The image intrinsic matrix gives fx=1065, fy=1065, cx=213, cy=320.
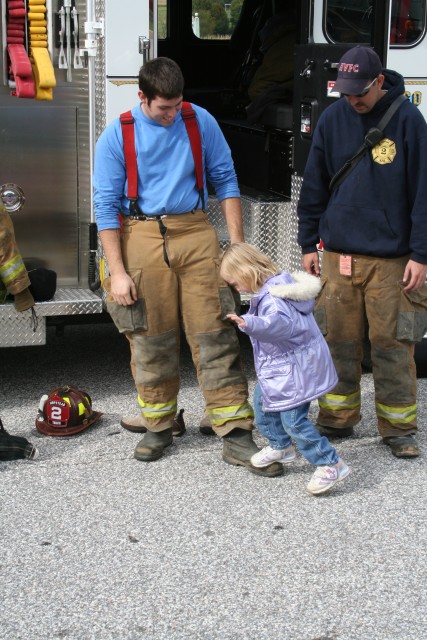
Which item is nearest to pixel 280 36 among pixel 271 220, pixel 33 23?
pixel 271 220

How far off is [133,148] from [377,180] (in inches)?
41.6

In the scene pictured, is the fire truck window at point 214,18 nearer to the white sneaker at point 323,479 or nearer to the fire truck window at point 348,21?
the fire truck window at point 348,21

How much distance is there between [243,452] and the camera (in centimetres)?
468

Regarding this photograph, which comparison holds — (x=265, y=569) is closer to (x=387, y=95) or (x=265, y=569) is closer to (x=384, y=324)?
(x=384, y=324)

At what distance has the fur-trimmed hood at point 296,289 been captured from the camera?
420 cm

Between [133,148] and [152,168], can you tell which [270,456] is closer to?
[152,168]

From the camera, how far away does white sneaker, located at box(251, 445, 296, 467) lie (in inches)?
179

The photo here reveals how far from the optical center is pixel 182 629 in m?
3.38

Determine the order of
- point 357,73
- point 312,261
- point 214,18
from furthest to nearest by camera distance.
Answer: point 214,18 < point 312,261 < point 357,73

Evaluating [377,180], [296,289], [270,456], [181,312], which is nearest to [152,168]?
[181,312]

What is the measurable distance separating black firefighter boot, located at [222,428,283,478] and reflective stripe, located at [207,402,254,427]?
0.06 metres

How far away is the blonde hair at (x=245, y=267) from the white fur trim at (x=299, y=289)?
67 mm

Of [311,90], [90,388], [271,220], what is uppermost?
[311,90]

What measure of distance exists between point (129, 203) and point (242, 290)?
2.38 ft
